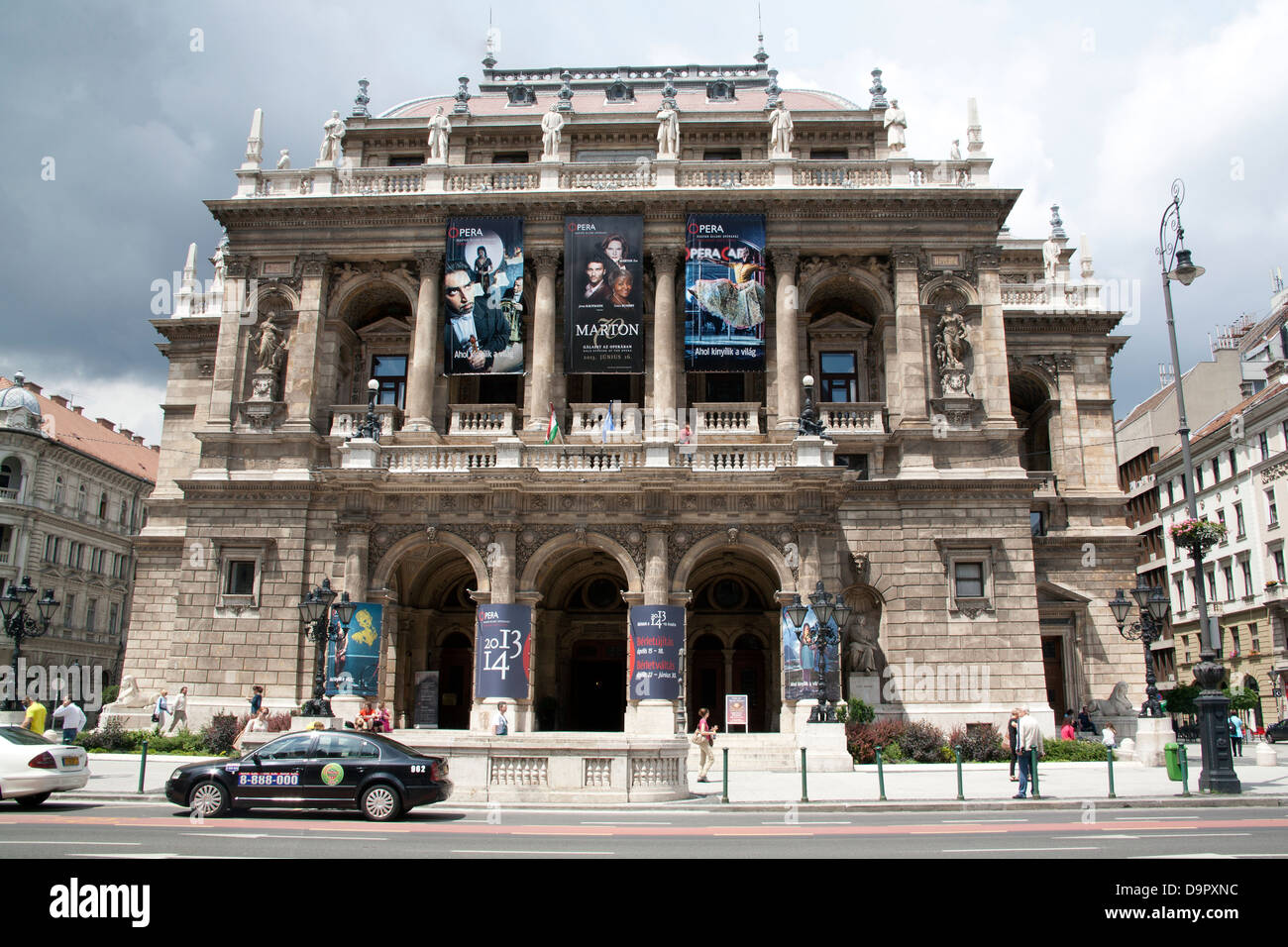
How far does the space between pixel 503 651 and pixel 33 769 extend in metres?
15.3

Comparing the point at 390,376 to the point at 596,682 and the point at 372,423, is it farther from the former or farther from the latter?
the point at 596,682

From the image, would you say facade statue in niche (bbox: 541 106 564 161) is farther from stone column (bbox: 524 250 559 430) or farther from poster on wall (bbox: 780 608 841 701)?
poster on wall (bbox: 780 608 841 701)

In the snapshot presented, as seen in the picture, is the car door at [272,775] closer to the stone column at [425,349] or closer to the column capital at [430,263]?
the stone column at [425,349]

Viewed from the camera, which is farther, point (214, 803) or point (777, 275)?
point (777, 275)

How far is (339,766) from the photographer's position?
55.4 feet

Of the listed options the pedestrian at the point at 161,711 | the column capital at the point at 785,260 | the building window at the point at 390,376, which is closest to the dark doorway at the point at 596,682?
the building window at the point at 390,376

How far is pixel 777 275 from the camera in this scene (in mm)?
36750

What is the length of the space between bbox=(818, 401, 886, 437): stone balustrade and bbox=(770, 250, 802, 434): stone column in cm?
127

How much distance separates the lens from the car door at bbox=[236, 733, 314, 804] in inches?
659

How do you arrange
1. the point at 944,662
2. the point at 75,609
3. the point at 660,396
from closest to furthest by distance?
the point at 944,662 → the point at 660,396 → the point at 75,609

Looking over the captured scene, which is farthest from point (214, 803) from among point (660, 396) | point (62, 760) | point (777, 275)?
point (777, 275)
